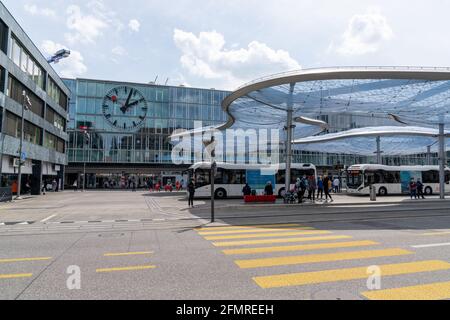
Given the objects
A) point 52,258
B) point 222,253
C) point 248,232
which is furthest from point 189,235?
point 52,258

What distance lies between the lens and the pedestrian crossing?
5391 mm

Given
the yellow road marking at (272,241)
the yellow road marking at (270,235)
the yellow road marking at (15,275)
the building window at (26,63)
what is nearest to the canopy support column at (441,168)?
the yellow road marking at (270,235)

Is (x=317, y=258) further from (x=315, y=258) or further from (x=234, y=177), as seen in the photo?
(x=234, y=177)

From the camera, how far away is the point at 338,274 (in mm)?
6105

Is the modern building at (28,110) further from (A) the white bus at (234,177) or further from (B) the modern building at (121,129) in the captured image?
(A) the white bus at (234,177)

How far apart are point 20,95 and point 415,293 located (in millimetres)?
36004

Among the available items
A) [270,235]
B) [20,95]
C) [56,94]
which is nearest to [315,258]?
[270,235]

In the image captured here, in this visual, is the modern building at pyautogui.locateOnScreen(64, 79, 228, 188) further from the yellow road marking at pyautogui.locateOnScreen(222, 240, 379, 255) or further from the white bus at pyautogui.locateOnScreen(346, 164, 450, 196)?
the yellow road marking at pyautogui.locateOnScreen(222, 240, 379, 255)

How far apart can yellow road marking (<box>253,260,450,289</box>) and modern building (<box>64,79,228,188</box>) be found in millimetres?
54710

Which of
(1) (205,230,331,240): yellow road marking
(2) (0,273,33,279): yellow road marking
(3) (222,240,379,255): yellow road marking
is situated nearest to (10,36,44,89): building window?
(1) (205,230,331,240): yellow road marking

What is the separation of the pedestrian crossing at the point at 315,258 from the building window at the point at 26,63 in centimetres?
2884

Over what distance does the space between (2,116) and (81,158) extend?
3317cm
